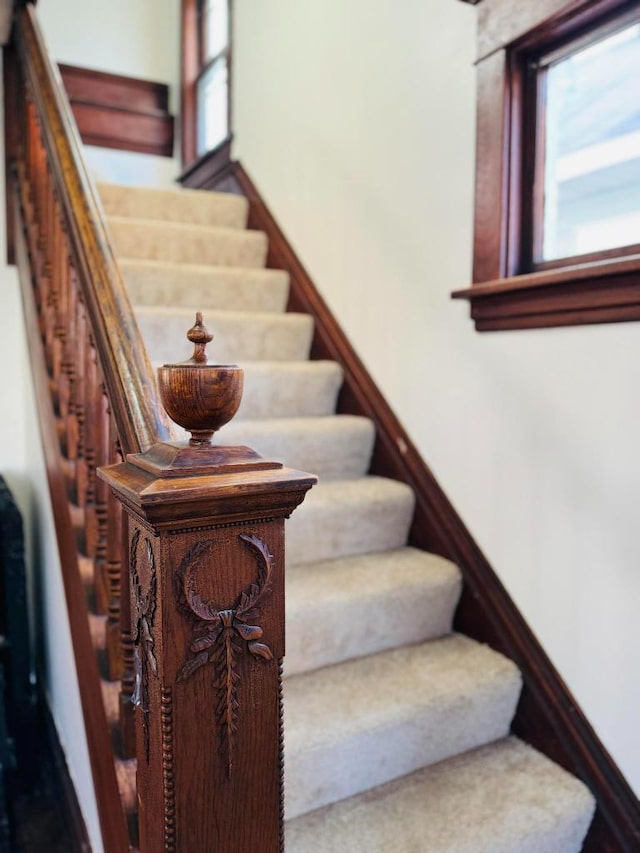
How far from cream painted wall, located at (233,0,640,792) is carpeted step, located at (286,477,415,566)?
173mm

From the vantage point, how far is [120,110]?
380cm

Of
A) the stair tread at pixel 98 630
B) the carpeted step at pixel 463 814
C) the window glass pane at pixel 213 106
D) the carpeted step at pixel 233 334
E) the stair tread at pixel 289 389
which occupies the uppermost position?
the window glass pane at pixel 213 106

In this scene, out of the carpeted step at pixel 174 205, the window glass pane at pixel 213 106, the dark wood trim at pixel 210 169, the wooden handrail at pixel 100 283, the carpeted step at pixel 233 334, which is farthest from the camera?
the window glass pane at pixel 213 106

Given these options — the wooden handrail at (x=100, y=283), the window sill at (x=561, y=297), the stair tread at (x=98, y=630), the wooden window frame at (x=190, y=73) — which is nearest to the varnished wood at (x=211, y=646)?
the wooden handrail at (x=100, y=283)

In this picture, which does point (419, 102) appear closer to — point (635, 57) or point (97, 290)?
point (635, 57)

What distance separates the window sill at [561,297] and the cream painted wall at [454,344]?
0.04 m

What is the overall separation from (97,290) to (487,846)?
1232mm

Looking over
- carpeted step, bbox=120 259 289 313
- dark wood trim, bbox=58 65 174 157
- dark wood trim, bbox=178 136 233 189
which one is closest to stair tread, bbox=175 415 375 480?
carpeted step, bbox=120 259 289 313

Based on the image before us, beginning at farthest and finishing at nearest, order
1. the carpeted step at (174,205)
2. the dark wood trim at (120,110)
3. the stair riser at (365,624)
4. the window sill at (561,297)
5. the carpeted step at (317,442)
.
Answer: the dark wood trim at (120,110) → the carpeted step at (174,205) → the carpeted step at (317,442) → the stair riser at (365,624) → the window sill at (561,297)

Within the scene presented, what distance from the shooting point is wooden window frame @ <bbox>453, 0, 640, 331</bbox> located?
143 cm

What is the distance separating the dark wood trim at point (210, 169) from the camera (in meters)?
3.28

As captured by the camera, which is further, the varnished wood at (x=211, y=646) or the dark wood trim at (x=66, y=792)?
the dark wood trim at (x=66, y=792)

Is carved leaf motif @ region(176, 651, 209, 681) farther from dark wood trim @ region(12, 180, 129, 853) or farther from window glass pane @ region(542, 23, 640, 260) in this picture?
window glass pane @ region(542, 23, 640, 260)

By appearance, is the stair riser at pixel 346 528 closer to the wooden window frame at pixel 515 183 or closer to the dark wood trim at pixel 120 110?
the wooden window frame at pixel 515 183
